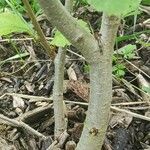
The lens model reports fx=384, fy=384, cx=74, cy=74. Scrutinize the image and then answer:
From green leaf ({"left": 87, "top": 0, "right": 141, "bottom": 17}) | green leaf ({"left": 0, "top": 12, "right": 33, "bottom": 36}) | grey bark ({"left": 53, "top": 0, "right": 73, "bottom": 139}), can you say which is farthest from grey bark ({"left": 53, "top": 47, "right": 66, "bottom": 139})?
green leaf ({"left": 87, "top": 0, "right": 141, "bottom": 17})

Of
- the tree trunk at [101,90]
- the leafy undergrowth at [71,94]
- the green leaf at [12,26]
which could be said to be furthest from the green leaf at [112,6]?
the leafy undergrowth at [71,94]

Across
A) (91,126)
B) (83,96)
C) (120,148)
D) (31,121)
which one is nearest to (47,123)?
(31,121)

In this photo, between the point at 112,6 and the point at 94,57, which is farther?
the point at 94,57

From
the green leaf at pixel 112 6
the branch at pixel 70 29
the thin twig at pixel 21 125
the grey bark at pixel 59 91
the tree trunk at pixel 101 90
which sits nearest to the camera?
the green leaf at pixel 112 6

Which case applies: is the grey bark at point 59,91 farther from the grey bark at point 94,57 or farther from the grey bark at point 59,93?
the grey bark at point 94,57

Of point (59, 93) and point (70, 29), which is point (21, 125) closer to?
point (59, 93)

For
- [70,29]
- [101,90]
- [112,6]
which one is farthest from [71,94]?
[112,6]

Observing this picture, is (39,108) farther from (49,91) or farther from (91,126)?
(91,126)

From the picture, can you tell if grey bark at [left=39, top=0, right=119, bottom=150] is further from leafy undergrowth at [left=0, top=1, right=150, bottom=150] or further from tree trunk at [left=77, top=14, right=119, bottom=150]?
leafy undergrowth at [left=0, top=1, right=150, bottom=150]
